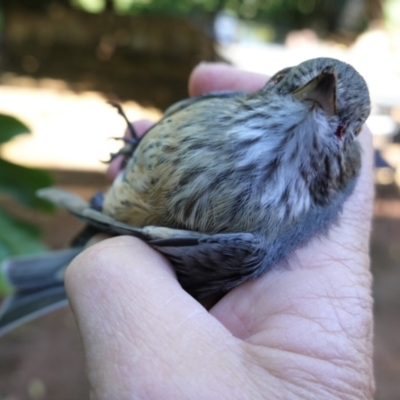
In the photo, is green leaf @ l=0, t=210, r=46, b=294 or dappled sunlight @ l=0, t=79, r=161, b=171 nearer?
green leaf @ l=0, t=210, r=46, b=294

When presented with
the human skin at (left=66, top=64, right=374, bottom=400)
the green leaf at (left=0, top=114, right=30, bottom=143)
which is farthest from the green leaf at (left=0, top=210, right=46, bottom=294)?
the human skin at (left=66, top=64, right=374, bottom=400)

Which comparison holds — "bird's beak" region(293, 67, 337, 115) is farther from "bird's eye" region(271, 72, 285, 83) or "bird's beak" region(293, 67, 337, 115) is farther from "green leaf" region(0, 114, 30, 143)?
"green leaf" region(0, 114, 30, 143)

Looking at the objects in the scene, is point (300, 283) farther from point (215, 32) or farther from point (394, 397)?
point (215, 32)

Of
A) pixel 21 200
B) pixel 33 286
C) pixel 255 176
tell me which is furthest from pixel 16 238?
pixel 255 176

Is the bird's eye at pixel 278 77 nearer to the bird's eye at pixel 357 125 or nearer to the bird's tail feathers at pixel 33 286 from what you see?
the bird's eye at pixel 357 125

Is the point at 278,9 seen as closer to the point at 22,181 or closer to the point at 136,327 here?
the point at 22,181

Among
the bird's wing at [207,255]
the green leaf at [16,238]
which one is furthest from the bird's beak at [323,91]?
the green leaf at [16,238]
